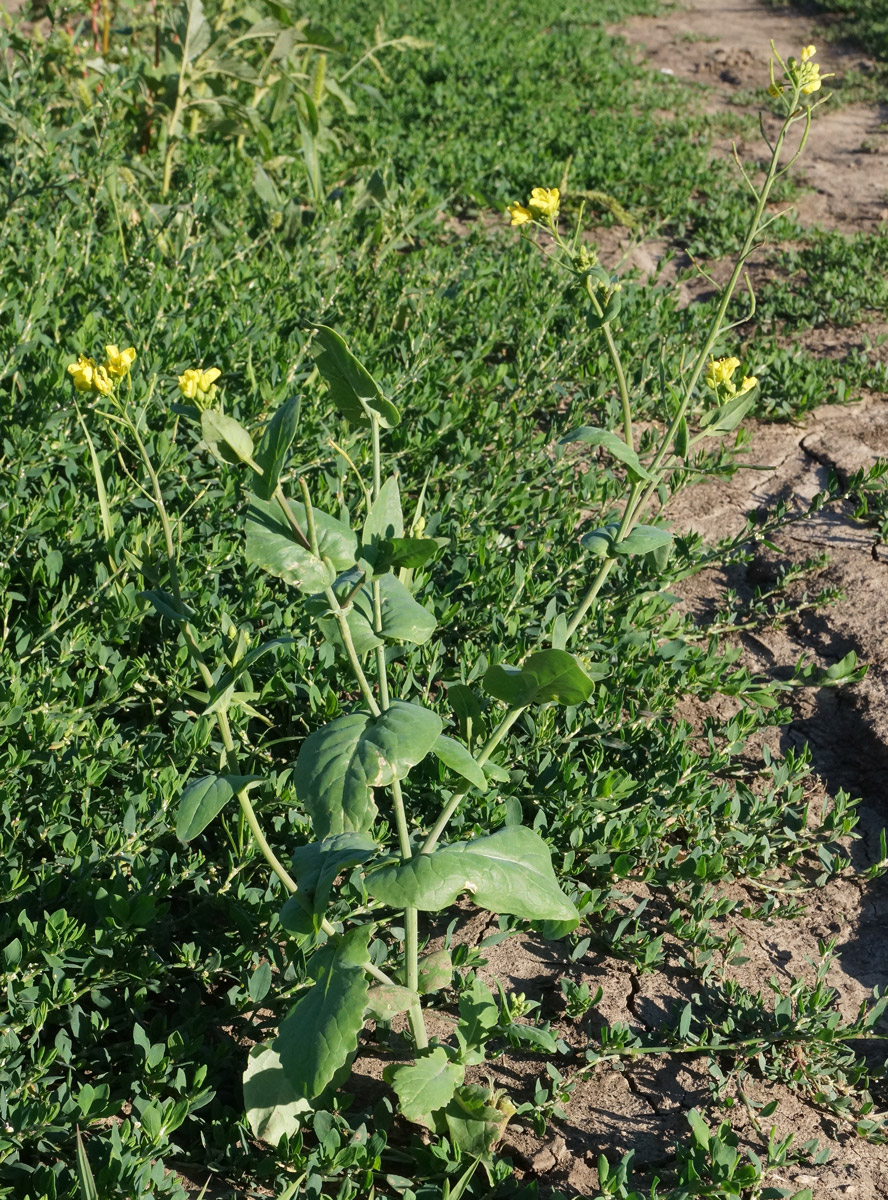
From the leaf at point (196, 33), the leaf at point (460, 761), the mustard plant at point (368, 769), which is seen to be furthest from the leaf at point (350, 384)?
the leaf at point (196, 33)

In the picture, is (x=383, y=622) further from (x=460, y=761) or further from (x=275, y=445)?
(x=275, y=445)

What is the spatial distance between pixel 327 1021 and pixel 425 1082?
0.34 meters

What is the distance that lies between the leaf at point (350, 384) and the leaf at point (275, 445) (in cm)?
14

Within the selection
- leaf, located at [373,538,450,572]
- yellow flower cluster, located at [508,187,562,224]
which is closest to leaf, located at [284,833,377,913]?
leaf, located at [373,538,450,572]

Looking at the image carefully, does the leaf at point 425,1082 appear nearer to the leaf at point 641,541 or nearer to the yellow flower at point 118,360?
the leaf at point 641,541

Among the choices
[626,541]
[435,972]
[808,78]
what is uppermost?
[808,78]

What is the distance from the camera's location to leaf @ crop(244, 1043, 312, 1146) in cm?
190

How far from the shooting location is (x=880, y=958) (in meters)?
2.50

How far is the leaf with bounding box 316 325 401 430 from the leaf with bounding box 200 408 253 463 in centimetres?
20

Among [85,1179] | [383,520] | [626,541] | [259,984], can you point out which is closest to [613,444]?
[626,541]

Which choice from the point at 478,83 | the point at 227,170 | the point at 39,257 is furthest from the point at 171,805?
the point at 478,83

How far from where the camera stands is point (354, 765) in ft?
5.39

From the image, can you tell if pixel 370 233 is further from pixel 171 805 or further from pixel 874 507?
pixel 171 805

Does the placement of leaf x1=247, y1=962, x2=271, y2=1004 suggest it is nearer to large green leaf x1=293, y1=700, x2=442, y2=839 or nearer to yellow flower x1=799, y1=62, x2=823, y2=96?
large green leaf x1=293, y1=700, x2=442, y2=839
